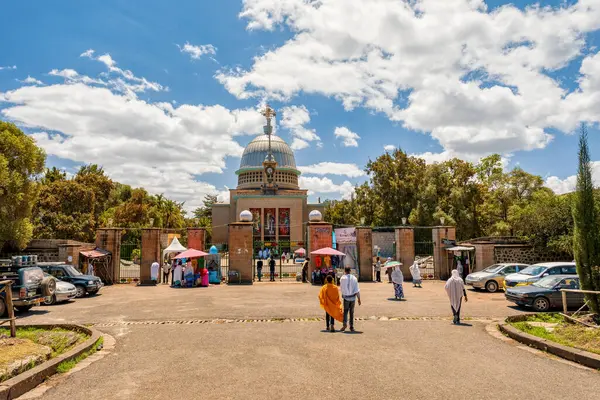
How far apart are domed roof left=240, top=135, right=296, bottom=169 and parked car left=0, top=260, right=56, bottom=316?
5266 centimetres

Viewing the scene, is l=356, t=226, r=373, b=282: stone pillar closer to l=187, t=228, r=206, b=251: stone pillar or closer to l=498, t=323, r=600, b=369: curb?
l=187, t=228, r=206, b=251: stone pillar

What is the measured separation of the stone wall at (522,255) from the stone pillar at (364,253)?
677cm

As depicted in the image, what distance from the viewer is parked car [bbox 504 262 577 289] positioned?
15991 millimetres


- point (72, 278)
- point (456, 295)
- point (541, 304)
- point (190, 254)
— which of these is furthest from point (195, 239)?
point (541, 304)

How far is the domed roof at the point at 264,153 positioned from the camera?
218 ft

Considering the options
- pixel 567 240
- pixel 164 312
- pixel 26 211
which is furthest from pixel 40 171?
pixel 567 240

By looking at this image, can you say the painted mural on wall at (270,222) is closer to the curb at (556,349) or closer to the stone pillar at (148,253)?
the stone pillar at (148,253)

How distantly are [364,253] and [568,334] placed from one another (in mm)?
15084

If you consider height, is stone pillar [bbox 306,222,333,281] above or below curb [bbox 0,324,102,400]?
above

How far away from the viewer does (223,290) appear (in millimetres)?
19672

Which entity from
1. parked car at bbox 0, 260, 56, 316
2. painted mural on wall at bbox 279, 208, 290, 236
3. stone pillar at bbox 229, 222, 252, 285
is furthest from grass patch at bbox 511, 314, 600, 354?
painted mural on wall at bbox 279, 208, 290, 236

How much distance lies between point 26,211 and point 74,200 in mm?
16473

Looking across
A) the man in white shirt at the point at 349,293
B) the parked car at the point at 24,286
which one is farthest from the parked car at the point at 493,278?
the parked car at the point at 24,286

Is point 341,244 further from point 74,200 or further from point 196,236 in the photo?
point 74,200
